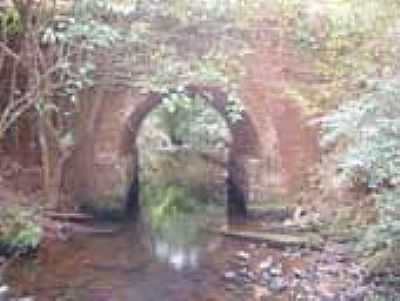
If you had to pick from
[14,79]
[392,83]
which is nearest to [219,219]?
[14,79]

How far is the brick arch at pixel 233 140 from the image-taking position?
424 inches

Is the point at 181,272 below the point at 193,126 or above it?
below

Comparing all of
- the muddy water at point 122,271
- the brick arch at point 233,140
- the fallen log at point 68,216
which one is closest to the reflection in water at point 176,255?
the muddy water at point 122,271

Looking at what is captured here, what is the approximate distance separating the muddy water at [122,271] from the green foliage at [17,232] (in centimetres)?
21

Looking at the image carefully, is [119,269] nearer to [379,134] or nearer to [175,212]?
[379,134]

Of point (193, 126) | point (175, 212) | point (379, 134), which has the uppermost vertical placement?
point (193, 126)

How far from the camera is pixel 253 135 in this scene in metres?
10.8

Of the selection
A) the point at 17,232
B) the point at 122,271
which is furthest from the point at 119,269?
the point at 17,232

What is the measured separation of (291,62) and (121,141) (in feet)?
9.35

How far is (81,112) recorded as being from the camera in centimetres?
1060

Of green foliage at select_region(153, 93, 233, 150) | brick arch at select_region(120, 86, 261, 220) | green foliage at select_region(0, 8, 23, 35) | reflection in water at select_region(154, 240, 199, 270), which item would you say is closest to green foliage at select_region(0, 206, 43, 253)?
reflection in water at select_region(154, 240, 199, 270)

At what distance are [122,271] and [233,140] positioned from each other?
14.1ft

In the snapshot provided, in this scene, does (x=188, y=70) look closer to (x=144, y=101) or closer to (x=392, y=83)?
(x=144, y=101)

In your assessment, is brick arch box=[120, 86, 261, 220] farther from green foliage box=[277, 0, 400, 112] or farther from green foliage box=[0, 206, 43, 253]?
green foliage box=[0, 206, 43, 253]
